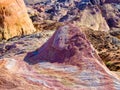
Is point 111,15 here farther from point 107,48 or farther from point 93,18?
point 107,48

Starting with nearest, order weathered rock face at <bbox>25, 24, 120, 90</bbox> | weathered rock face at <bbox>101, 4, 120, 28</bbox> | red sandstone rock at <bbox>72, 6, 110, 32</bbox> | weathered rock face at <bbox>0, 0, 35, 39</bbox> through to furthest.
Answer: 1. weathered rock face at <bbox>25, 24, 120, 90</bbox>
2. weathered rock face at <bbox>0, 0, 35, 39</bbox>
3. red sandstone rock at <bbox>72, 6, 110, 32</bbox>
4. weathered rock face at <bbox>101, 4, 120, 28</bbox>

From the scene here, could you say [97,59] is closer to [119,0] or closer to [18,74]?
[18,74]

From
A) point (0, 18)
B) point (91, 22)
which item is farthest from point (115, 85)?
point (91, 22)

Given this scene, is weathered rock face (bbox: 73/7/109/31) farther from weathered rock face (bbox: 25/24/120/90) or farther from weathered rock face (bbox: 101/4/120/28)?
weathered rock face (bbox: 25/24/120/90)

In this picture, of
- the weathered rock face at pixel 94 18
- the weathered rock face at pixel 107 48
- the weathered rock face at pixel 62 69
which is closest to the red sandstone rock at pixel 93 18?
the weathered rock face at pixel 94 18

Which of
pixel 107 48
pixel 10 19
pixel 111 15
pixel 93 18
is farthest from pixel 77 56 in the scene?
pixel 111 15

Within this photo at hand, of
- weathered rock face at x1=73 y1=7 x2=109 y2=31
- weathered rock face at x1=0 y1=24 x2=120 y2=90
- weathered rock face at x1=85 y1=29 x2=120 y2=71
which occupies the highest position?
weathered rock face at x1=0 y1=24 x2=120 y2=90

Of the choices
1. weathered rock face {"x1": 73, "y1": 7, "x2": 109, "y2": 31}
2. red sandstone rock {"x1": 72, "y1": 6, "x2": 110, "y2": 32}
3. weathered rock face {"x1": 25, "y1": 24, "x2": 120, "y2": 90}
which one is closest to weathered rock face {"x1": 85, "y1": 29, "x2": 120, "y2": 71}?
weathered rock face {"x1": 25, "y1": 24, "x2": 120, "y2": 90}

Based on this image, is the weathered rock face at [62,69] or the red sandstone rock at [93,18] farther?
the red sandstone rock at [93,18]

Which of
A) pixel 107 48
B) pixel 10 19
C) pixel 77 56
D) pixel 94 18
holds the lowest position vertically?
pixel 94 18

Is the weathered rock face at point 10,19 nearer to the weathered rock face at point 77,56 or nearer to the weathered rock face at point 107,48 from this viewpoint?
the weathered rock face at point 107,48

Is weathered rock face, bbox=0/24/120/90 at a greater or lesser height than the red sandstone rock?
greater
